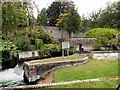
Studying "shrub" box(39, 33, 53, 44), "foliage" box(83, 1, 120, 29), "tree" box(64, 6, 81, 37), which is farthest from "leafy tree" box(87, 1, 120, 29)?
"shrub" box(39, 33, 53, 44)

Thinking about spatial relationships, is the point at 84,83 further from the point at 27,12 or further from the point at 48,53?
the point at 48,53

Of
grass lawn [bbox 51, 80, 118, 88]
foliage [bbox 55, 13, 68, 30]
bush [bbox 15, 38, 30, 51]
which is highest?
foliage [bbox 55, 13, 68, 30]

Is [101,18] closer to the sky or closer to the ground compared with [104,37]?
closer to the sky

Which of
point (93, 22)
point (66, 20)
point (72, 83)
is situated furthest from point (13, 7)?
point (93, 22)

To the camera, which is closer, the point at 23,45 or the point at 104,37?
the point at 23,45

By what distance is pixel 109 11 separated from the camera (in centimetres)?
771

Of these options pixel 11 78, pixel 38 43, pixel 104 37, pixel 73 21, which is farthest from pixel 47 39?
pixel 11 78

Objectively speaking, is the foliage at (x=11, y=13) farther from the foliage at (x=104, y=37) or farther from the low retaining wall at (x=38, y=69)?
the foliage at (x=104, y=37)

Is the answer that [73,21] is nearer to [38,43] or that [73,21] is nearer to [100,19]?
[38,43]

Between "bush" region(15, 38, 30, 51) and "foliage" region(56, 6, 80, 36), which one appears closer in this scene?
"foliage" region(56, 6, 80, 36)

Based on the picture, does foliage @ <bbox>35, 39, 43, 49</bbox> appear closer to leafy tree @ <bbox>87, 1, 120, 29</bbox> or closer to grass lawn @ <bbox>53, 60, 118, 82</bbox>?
leafy tree @ <bbox>87, 1, 120, 29</bbox>

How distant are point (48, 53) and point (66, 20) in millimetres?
1110

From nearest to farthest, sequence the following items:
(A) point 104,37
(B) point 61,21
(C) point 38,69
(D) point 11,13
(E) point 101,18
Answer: (D) point 11,13 → (C) point 38,69 → (B) point 61,21 → (A) point 104,37 → (E) point 101,18

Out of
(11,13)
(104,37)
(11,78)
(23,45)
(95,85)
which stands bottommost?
(11,78)
